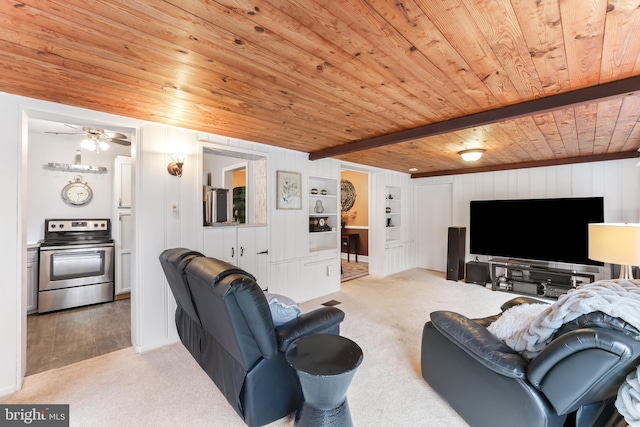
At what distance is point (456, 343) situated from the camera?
1.84 m

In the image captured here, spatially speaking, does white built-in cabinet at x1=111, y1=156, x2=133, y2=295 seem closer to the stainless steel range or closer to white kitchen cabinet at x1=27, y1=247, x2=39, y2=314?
the stainless steel range

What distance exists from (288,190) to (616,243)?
3323 millimetres

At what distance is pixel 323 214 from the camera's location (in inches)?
188

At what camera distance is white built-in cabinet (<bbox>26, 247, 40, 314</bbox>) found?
3.68 m

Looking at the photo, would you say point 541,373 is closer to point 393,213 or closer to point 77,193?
point 393,213

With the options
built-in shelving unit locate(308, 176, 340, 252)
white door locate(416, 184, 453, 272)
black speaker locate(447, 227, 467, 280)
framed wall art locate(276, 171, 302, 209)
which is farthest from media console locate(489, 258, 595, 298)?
framed wall art locate(276, 171, 302, 209)

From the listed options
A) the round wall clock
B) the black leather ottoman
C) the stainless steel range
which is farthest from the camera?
the round wall clock

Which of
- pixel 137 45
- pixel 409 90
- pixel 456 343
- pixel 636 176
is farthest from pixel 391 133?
pixel 636 176

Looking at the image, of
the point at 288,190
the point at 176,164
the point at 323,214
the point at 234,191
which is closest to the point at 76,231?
the point at 234,191

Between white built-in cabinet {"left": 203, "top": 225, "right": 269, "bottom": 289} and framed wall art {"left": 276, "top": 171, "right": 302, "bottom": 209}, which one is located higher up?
framed wall art {"left": 276, "top": 171, "right": 302, "bottom": 209}

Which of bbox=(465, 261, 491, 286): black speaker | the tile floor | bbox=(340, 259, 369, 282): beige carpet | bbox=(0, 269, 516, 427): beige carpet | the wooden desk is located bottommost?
bbox=(0, 269, 516, 427): beige carpet

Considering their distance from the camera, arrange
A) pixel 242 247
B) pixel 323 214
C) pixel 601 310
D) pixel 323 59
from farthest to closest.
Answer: pixel 323 214, pixel 242 247, pixel 323 59, pixel 601 310

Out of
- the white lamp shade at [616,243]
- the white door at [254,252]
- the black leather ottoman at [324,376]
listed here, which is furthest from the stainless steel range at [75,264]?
the white lamp shade at [616,243]

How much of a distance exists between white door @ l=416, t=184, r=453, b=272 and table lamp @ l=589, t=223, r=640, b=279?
13.2 feet
